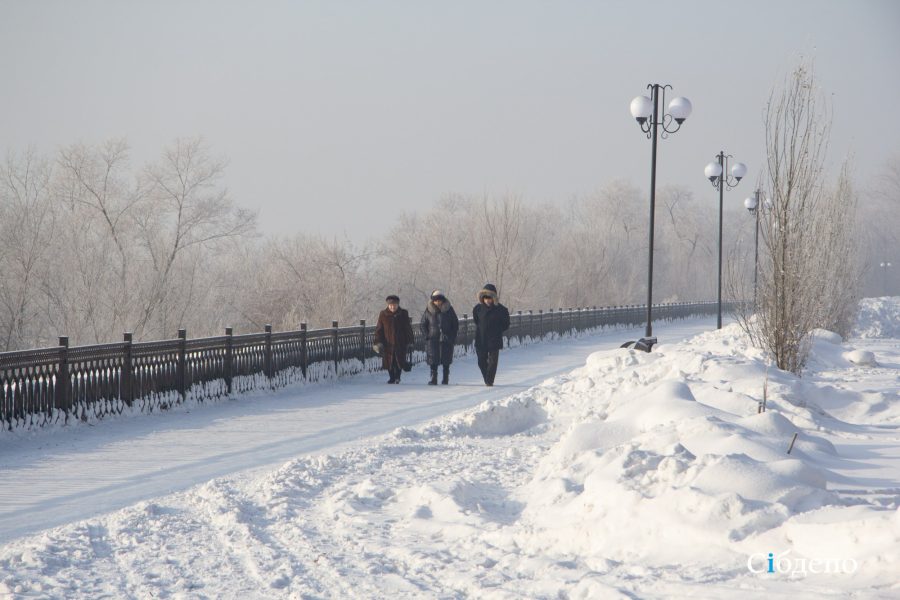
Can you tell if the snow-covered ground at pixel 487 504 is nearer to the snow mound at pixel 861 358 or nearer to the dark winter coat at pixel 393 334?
the dark winter coat at pixel 393 334

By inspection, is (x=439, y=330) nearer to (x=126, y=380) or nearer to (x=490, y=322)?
(x=490, y=322)

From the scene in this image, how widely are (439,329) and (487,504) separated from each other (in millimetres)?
10794

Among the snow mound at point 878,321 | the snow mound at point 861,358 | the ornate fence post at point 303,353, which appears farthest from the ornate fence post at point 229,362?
the snow mound at point 878,321

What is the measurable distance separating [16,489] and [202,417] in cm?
550

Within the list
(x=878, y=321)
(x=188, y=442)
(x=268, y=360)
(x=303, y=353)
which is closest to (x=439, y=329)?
(x=303, y=353)

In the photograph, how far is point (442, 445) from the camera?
37.4 feet

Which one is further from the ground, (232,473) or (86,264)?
(86,264)

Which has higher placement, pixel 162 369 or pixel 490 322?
pixel 490 322

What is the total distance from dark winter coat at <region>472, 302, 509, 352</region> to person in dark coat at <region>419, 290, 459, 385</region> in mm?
800

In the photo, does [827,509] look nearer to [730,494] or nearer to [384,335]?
[730,494]

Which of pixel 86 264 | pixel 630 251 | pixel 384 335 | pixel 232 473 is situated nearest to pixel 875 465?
pixel 232 473

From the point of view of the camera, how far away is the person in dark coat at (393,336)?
19000 millimetres

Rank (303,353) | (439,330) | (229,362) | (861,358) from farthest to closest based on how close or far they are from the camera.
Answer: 1. (861,358)
2. (303,353)
3. (439,330)
4. (229,362)

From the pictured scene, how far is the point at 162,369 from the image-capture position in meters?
15.0
